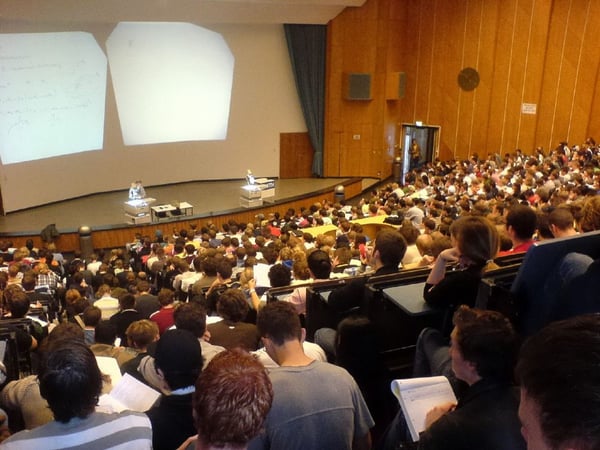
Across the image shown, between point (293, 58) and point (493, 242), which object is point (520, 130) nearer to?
point (293, 58)

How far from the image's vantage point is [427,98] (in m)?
16.7

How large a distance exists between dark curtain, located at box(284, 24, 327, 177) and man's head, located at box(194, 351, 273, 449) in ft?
49.3

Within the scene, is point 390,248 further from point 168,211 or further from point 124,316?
point 168,211

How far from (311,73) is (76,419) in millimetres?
14991

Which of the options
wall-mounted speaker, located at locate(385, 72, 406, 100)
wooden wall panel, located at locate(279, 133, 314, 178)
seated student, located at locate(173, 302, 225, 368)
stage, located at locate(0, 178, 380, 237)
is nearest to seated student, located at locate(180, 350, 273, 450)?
seated student, located at locate(173, 302, 225, 368)

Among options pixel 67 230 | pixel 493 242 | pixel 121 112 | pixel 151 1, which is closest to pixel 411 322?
pixel 493 242

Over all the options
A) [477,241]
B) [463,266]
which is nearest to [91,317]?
[463,266]

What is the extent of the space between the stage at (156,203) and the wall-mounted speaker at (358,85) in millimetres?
2311

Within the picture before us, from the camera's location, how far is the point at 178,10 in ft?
41.1

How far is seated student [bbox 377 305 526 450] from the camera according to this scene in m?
1.63

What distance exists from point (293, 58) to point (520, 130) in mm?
6322

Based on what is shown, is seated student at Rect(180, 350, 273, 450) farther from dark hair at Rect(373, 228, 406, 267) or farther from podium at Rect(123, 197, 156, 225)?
podium at Rect(123, 197, 156, 225)

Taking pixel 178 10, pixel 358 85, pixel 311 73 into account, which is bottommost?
pixel 358 85

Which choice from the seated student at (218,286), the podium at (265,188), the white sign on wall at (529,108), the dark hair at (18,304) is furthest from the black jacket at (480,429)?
the white sign on wall at (529,108)
